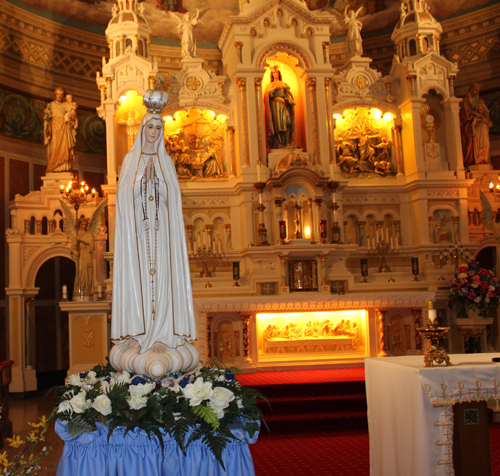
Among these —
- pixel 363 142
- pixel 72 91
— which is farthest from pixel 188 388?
pixel 72 91

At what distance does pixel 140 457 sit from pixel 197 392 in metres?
0.57

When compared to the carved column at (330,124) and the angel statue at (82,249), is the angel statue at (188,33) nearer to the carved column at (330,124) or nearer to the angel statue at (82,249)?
the carved column at (330,124)

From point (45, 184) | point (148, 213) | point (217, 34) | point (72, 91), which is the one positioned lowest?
point (148, 213)

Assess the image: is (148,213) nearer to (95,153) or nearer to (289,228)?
(289,228)

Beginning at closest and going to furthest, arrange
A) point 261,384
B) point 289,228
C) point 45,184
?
1. point 261,384
2. point 289,228
3. point 45,184

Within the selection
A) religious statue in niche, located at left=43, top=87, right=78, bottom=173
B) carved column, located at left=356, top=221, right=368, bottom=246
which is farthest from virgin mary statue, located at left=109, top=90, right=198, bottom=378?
religious statue in niche, located at left=43, top=87, right=78, bottom=173

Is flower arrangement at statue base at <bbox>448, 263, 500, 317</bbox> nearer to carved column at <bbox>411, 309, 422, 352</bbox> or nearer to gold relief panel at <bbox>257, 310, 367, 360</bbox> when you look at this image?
carved column at <bbox>411, 309, 422, 352</bbox>

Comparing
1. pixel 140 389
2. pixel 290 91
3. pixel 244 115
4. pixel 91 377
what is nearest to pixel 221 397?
pixel 140 389

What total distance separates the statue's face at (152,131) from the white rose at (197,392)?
1.90 m

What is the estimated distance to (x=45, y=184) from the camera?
1328 cm

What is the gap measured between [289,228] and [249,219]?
81 cm

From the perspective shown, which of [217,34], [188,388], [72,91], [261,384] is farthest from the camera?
[217,34]

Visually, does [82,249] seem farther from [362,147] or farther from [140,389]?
[140,389]

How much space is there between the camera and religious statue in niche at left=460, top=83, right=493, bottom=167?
1438cm
